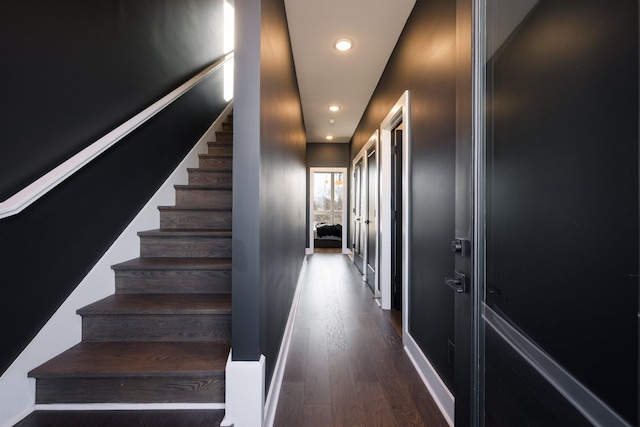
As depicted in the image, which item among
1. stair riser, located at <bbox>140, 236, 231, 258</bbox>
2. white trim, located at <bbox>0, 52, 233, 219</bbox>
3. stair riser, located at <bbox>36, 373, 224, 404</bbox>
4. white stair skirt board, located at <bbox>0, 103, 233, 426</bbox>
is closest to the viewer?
white trim, located at <bbox>0, 52, 233, 219</bbox>

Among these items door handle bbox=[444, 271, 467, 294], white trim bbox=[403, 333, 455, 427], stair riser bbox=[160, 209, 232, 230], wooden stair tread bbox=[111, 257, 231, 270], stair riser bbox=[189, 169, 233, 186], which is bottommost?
white trim bbox=[403, 333, 455, 427]

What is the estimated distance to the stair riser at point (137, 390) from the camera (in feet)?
4.23

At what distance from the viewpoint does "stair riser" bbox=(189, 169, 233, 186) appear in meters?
2.62

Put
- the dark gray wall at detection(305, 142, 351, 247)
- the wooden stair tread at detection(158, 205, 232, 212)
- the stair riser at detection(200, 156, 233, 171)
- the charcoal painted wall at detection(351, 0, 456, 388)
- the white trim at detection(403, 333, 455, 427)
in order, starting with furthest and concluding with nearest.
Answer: the dark gray wall at detection(305, 142, 351, 247), the stair riser at detection(200, 156, 233, 171), the wooden stair tread at detection(158, 205, 232, 212), the charcoal painted wall at detection(351, 0, 456, 388), the white trim at detection(403, 333, 455, 427)

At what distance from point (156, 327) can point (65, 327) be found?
1.33 feet

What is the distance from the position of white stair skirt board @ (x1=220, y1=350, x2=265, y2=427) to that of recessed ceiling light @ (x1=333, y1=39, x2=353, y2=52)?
8.67 ft

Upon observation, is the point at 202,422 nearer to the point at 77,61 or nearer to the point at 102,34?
the point at 77,61

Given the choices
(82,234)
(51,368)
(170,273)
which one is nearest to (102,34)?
(82,234)

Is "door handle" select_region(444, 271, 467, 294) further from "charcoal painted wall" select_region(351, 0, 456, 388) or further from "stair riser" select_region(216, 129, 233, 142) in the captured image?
"stair riser" select_region(216, 129, 233, 142)

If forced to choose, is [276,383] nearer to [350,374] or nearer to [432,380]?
[350,374]

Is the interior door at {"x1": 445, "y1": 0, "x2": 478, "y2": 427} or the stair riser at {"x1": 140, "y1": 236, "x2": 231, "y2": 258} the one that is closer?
the interior door at {"x1": 445, "y1": 0, "x2": 478, "y2": 427}

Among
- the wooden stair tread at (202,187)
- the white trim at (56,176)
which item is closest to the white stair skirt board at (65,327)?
the wooden stair tread at (202,187)

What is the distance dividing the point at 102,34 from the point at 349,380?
2448 millimetres

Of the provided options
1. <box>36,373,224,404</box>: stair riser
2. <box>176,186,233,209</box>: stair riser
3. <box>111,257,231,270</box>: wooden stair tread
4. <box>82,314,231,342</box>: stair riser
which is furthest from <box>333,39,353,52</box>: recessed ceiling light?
<box>36,373,224,404</box>: stair riser
